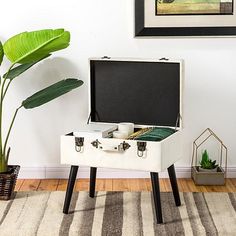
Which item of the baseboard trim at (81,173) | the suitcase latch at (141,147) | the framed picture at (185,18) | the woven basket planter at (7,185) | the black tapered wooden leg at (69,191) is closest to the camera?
the suitcase latch at (141,147)

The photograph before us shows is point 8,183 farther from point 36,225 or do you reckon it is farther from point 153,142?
point 153,142

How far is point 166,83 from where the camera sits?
10.7 feet

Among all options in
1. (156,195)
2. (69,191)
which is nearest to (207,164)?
(156,195)

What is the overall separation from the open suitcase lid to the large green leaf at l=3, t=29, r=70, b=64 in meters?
0.22

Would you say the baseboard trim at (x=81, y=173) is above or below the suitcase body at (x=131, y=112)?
below

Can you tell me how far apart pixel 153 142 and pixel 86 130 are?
395 mm

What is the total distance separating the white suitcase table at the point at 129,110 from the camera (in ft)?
9.92

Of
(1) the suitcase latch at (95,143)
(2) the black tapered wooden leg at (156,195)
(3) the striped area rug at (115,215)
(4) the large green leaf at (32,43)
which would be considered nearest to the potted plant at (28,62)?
(4) the large green leaf at (32,43)

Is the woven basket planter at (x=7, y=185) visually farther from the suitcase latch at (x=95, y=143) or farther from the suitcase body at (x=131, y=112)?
the suitcase latch at (x=95, y=143)

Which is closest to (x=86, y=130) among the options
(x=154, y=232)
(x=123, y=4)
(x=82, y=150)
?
(x=82, y=150)

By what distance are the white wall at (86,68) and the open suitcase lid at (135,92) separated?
42cm

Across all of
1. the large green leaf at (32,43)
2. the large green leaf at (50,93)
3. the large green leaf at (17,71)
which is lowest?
the large green leaf at (50,93)

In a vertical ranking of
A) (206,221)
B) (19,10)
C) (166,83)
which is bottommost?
(206,221)

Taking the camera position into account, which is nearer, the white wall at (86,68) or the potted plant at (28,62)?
the potted plant at (28,62)
